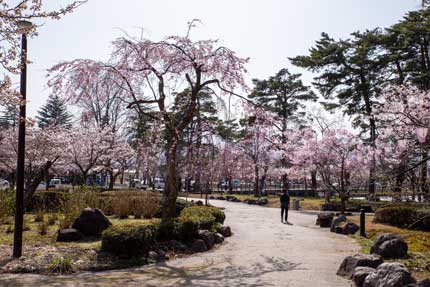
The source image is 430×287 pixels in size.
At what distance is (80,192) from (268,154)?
35759mm

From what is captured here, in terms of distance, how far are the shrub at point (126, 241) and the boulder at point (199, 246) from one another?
1723 millimetres

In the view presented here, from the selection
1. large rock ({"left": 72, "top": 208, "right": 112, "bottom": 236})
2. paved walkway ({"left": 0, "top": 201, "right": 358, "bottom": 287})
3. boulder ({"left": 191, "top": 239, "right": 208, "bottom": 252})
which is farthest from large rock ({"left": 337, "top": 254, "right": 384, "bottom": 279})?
large rock ({"left": 72, "top": 208, "right": 112, "bottom": 236})

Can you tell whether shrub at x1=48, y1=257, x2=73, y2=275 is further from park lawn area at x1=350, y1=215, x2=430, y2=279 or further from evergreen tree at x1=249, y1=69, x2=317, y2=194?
evergreen tree at x1=249, y1=69, x2=317, y2=194

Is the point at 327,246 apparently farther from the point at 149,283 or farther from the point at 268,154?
the point at 268,154

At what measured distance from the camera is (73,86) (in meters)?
13.4

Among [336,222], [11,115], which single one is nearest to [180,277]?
[336,222]

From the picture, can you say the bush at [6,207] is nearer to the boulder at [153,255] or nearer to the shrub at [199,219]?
the shrub at [199,219]

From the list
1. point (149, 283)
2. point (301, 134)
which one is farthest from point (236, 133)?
point (149, 283)

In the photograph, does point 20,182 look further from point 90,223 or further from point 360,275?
point 360,275

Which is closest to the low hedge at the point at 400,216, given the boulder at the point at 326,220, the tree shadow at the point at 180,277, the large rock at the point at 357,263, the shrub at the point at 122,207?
the boulder at the point at 326,220

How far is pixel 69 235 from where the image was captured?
1121 cm

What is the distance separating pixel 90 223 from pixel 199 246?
3.10 meters

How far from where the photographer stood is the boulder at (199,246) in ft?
36.8

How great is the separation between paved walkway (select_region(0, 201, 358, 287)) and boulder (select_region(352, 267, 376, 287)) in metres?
0.26
